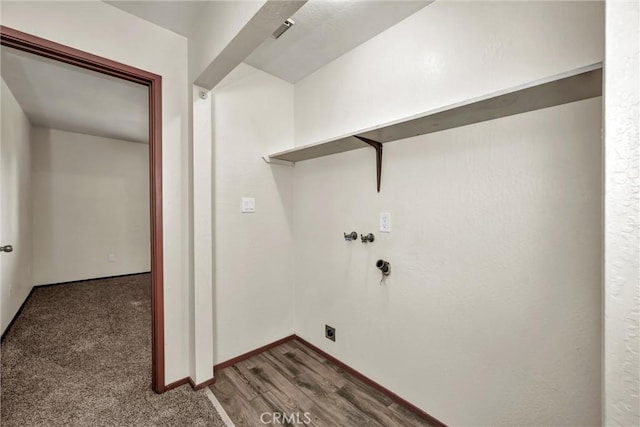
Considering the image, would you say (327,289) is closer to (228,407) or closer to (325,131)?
(228,407)

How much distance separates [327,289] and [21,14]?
241cm

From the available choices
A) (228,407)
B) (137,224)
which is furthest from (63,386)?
(137,224)

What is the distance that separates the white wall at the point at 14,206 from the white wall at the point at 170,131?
181 centimetres

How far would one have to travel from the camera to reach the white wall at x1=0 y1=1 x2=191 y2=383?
1581 mm

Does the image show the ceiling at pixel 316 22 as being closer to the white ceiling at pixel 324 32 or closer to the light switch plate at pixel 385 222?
the white ceiling at pixel 324 32

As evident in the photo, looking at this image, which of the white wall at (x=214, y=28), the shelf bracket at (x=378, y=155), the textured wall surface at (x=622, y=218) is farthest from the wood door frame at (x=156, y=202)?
the textured wall surface at (x=622, y=218)

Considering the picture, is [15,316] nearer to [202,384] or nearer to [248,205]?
[202,384]

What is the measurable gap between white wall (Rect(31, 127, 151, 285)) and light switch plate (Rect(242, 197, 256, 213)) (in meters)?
3.71

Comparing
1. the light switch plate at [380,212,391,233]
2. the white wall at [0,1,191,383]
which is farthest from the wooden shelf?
the white wall at [0,1,191,383]

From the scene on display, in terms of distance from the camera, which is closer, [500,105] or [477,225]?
[500,105]

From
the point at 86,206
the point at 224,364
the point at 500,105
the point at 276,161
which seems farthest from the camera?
the point at 86,206

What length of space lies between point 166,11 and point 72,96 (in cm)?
218

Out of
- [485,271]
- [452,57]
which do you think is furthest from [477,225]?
[452,57]

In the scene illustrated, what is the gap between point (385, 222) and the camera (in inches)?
69.3
